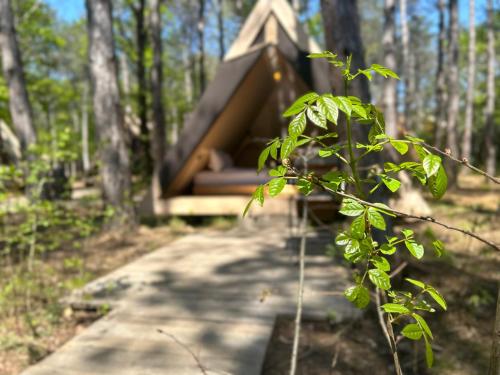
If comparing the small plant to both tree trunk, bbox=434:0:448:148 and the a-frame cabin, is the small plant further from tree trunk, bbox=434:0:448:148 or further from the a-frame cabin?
tree trunk, bbox=434:0:448:148

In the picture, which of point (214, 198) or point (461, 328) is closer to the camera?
point (461, 328)

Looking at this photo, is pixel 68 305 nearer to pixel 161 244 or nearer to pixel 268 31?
pixel 161 244

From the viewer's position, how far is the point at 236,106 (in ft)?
26.2

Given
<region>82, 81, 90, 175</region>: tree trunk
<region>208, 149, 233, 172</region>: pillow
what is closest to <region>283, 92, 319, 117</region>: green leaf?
<region>208, 149, 233, 172</region>: pillow

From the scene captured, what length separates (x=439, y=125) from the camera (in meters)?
13.5

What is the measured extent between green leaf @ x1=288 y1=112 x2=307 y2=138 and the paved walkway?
147cm

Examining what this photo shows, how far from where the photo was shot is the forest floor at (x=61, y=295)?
299cm

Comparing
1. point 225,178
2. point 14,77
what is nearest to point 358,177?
point 225,178

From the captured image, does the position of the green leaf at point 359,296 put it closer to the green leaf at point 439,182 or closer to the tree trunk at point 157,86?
the green leaf at point 439,182

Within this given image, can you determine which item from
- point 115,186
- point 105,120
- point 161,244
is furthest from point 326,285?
point 105,120

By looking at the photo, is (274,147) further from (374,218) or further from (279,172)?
(374,218)

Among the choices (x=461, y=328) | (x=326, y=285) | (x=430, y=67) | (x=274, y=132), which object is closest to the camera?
(x=461, y=328)

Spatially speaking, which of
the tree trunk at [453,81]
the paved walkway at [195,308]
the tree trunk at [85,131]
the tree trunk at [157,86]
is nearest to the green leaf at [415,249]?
the paved walkway at [195,308]

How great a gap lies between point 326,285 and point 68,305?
8.03 feet
